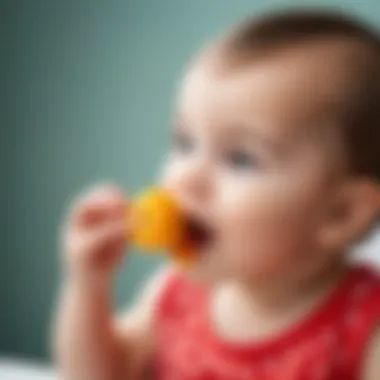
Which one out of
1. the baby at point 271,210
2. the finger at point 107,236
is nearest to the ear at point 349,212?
the baby at point 271,210

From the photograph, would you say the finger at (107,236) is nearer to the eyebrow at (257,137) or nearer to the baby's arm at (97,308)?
the baby's arm at (97,308)

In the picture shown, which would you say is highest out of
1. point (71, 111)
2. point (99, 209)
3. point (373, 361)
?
point (71, 111)

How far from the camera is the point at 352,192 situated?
606 millimetres

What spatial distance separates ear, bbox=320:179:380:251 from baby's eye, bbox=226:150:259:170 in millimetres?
56

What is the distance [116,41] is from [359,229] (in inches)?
21.5

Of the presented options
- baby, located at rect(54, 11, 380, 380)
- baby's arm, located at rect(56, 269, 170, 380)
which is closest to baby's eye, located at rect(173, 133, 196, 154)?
baby, located at rect(54, 11, 380, 380)

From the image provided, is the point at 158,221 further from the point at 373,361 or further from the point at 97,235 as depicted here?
the point at 373,361

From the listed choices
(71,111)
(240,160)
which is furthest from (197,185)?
(71,111)

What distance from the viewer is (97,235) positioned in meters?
0.65

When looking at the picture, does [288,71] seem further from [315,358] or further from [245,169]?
[315,358]

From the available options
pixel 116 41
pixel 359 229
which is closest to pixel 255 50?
pixel 359 229

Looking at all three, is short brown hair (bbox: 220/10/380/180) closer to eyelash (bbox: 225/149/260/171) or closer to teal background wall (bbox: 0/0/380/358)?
eyelash (bbox: 225/149/260/171)

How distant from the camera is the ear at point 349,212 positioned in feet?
1.99

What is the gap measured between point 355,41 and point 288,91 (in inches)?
2.3
